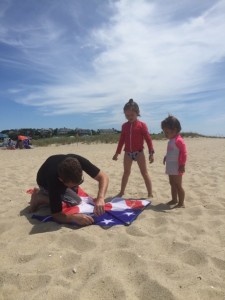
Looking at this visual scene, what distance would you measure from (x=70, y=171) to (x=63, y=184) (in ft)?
1.36

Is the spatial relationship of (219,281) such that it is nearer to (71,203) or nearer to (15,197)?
(71,203)

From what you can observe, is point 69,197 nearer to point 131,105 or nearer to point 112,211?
point 112,211

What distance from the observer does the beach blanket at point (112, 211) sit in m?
4.06

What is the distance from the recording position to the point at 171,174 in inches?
195

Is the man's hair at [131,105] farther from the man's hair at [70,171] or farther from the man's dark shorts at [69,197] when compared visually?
the man's hair at [70,171]

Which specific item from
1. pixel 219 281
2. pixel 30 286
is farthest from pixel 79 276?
pixel 219 281

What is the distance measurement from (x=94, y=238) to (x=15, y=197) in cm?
244

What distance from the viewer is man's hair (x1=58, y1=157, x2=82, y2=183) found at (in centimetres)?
355

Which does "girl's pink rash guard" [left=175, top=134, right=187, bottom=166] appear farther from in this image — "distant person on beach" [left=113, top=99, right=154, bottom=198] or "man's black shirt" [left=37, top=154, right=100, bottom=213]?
"man's black shirt" [left=37, top=154, right=100, bottom=213]

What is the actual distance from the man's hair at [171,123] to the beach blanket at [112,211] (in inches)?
44.2

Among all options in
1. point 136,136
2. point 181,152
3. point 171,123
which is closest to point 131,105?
point 136,136

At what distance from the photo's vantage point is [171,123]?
495cm

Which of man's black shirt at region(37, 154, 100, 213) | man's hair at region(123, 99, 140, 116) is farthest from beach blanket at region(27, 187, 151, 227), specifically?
man's hair at region(123, 99, 140, 116)

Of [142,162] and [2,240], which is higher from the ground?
[142,162]
